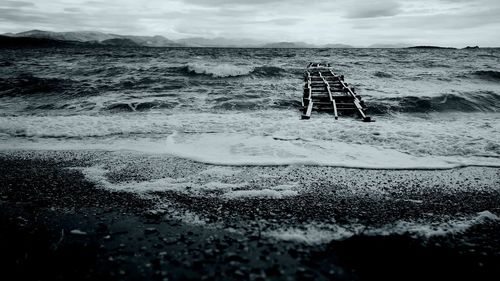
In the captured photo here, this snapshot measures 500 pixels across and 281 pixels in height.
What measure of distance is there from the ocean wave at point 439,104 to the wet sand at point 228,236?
7176 millimetres

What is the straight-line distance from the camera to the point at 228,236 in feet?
9.27

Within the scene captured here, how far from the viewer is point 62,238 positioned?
2789mm

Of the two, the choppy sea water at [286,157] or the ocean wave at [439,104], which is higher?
the ocean wave at [439,104]

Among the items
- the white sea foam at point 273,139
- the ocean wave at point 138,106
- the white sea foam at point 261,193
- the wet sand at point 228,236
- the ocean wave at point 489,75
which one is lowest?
the wet sand at point 228,236

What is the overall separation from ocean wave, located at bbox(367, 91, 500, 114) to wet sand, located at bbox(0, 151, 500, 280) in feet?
23.5

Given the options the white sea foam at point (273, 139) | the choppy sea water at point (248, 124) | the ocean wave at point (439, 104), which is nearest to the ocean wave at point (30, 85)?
the choppy sea water at point (248, 124)

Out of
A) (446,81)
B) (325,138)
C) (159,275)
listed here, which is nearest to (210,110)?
(325,138)

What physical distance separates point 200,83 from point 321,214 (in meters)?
14.1


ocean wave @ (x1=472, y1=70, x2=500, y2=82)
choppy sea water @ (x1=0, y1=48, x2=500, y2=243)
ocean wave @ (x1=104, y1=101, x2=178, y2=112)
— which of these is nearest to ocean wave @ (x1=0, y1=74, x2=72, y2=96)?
choppy sea water @ (x1=0, y1=48, x2=500, y2=243)

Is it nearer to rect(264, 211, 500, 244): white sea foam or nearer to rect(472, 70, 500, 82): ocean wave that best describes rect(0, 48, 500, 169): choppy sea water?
rect(264, 211, 500, 244): white sea foam

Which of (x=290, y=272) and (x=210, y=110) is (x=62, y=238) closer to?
(x=290, y=272)

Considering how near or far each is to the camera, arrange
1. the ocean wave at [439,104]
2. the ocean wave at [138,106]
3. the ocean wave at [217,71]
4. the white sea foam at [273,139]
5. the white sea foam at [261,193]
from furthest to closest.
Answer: the ocean wave at [217,71], the ocean wave at [439,104], the ocean wave at [138,106], the white sea foam at [273,139], the white sea foam at [261,193]

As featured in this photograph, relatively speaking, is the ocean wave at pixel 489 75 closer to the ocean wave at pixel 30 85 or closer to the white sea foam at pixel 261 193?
the white sea foam at pixel 261 193

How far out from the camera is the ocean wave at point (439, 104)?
35.6ft
